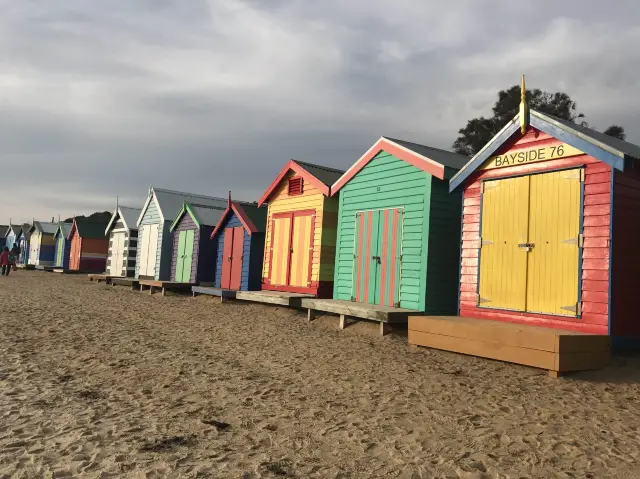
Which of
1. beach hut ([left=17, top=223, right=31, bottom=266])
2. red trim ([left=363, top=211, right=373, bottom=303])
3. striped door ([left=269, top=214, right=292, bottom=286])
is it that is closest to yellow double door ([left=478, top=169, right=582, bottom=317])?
red trim ([left=363, top=211, right=373, bottom=303])

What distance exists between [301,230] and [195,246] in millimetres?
7240

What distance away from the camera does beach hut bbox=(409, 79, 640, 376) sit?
699 centimetres

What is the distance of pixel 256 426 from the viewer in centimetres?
460

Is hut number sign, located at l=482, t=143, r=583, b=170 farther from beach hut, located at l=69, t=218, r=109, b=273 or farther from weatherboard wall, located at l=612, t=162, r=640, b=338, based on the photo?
beach hut, located at l=69, t=218, r=109, b=273

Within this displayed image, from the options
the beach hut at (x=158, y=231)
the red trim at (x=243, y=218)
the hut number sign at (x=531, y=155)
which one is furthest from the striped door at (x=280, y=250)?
the beach hut at (x=158, y=231)

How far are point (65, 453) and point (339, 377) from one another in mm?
3431

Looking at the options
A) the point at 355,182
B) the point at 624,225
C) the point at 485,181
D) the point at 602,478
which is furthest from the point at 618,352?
the point at 355,182

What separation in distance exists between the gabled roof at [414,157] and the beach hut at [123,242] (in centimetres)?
1671

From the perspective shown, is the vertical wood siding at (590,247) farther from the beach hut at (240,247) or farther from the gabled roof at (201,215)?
the gabled roof at (201,215)

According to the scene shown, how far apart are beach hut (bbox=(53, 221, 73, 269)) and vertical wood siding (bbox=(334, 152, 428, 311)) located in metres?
30.7

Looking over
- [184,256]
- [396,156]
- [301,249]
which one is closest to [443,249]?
[396,156]

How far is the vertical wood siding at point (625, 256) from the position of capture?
7.13m

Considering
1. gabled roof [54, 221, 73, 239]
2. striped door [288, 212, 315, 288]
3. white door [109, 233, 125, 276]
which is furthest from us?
gabled roof [54, 221, 73, 239]

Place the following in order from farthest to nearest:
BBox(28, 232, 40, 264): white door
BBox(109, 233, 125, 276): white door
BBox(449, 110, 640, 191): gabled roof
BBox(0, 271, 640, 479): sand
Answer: BBox(28, 232, 40, 264): white door < BBox(109, 233, 125, 276): white door < BBox(449, 110, 640, 191): gabled roof < BBox(0, 271, 640, 479): sand
